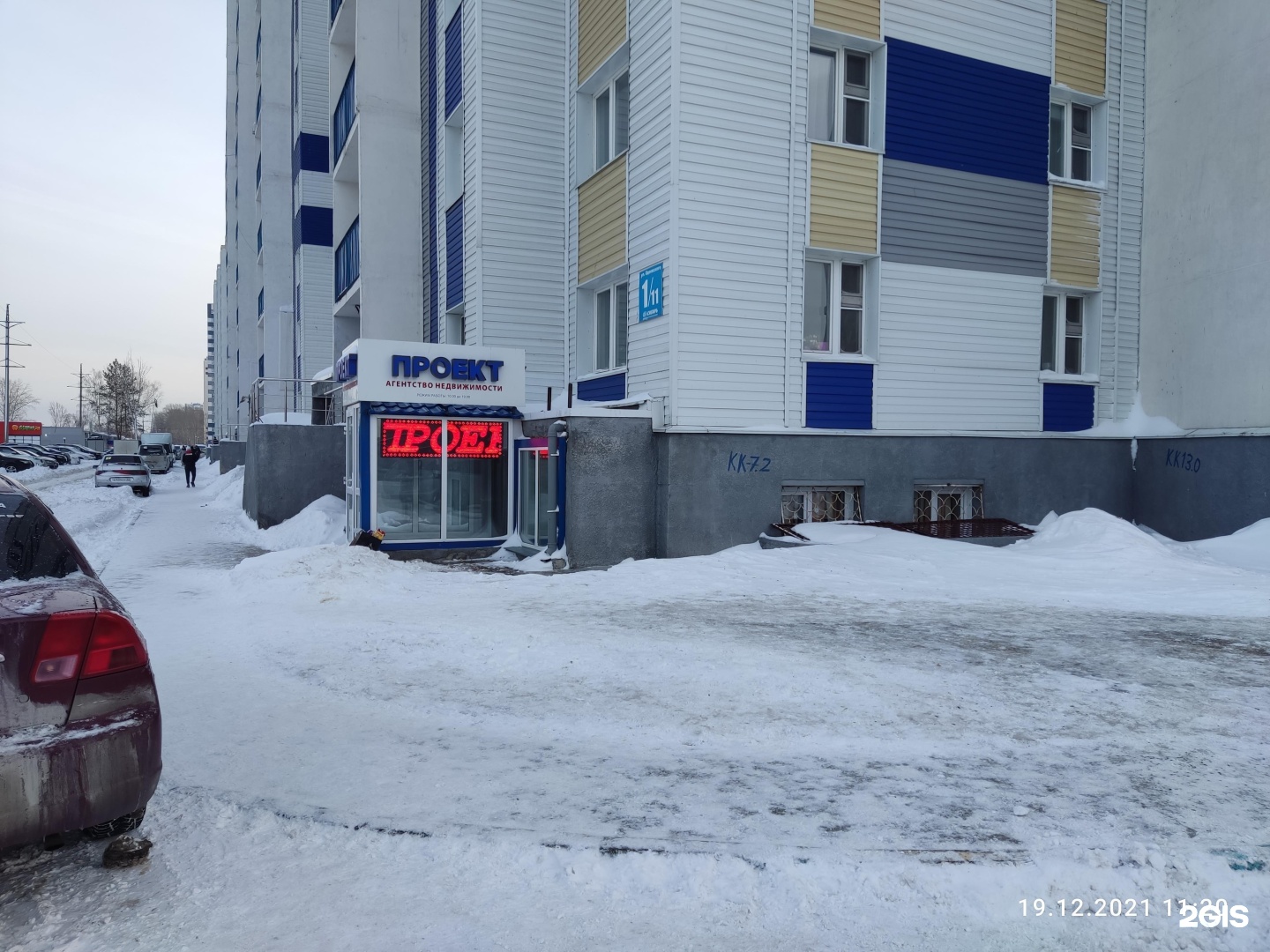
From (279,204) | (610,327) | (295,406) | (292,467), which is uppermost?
(279,204)

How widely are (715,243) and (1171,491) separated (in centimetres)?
875

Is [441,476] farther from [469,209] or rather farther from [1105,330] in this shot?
[1105,330]

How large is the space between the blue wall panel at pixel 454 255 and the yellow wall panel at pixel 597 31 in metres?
4.01

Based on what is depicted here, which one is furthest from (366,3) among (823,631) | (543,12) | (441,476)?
(823,631)

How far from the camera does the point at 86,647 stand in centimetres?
300

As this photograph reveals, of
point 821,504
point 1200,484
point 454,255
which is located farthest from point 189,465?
point 1200,484

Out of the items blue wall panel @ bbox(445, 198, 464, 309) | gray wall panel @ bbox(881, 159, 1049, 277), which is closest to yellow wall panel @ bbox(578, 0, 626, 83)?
blue wall panel @ bbox(445, 198, 464, 309)

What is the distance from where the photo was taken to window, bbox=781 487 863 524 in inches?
521

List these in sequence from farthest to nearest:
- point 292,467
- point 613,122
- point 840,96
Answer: point 292,467 → point 613,122 → point 840,96

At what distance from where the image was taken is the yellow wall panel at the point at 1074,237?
14750 mm

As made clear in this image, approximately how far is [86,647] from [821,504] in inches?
453

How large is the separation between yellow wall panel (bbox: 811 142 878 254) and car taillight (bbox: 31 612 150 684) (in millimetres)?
11632

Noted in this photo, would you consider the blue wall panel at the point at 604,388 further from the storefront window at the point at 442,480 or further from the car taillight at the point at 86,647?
the car taillight at the point at 86,647

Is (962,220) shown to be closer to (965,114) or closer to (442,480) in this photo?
(965,114)
